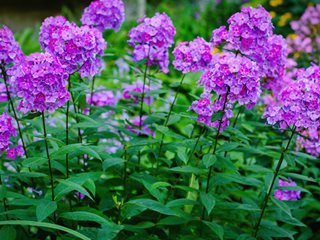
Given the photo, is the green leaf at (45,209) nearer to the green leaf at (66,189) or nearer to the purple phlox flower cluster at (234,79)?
the green leaf at (66,189)

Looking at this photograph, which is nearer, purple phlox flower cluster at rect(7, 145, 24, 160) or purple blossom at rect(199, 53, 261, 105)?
purple blossom at rect(199, 53, 261, 105)

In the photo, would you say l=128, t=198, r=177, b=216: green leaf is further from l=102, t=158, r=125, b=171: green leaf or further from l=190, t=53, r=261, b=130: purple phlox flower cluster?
l=190, t=53, r=261, b=130: purple phlox flower cluster

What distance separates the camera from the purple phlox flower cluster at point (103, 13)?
2.73m

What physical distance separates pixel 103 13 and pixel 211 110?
0.81 meters

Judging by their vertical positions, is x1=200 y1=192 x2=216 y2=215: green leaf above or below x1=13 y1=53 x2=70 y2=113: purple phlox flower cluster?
below

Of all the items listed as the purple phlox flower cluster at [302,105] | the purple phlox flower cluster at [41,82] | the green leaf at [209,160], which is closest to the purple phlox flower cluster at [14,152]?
the purple phlox flower cluster at [41,82]

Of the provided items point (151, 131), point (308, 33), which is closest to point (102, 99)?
point (151, 131)

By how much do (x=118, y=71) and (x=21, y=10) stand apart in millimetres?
4408

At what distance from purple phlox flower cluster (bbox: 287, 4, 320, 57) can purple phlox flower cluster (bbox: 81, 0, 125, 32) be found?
→ 2.04 m

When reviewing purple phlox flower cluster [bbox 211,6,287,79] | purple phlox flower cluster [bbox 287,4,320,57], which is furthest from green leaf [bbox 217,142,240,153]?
purple phlox flower cluster [bbox 287,4,320,57]

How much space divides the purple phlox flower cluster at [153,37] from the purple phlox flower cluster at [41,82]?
2.32 ft

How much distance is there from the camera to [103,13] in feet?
8.93

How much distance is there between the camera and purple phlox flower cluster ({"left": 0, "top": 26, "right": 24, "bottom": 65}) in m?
2.28

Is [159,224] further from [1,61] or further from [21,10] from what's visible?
[21,10]
